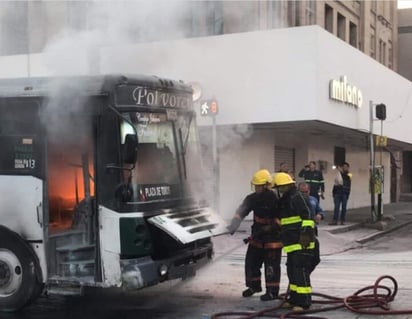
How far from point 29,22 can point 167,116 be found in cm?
289

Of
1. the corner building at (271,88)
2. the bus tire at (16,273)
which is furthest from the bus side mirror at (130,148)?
the bus tire at (16,273)

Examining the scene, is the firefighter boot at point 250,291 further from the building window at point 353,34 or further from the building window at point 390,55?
the building window at point 390,55

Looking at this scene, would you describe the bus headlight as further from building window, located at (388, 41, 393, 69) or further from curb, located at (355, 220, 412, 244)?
building window, located at (388, 41, 393, 69)

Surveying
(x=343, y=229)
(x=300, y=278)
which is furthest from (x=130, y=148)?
(x=343, y=229)

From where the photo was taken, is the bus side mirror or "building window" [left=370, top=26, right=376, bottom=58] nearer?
the bus side mirror

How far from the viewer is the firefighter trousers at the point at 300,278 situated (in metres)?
6.60

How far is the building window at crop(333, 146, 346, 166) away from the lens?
73.1 ft

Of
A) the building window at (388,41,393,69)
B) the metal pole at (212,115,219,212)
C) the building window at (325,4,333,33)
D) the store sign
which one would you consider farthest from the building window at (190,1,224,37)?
the building window at (388,41,393,69)

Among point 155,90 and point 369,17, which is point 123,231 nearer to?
point 155,90

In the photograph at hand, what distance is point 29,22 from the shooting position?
8.40m

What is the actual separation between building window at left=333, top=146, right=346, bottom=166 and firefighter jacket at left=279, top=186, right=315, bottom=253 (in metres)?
15.7

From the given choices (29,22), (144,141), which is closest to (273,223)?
(144,141)

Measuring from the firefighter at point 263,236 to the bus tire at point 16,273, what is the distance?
221 cm

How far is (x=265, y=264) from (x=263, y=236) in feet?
1.15
